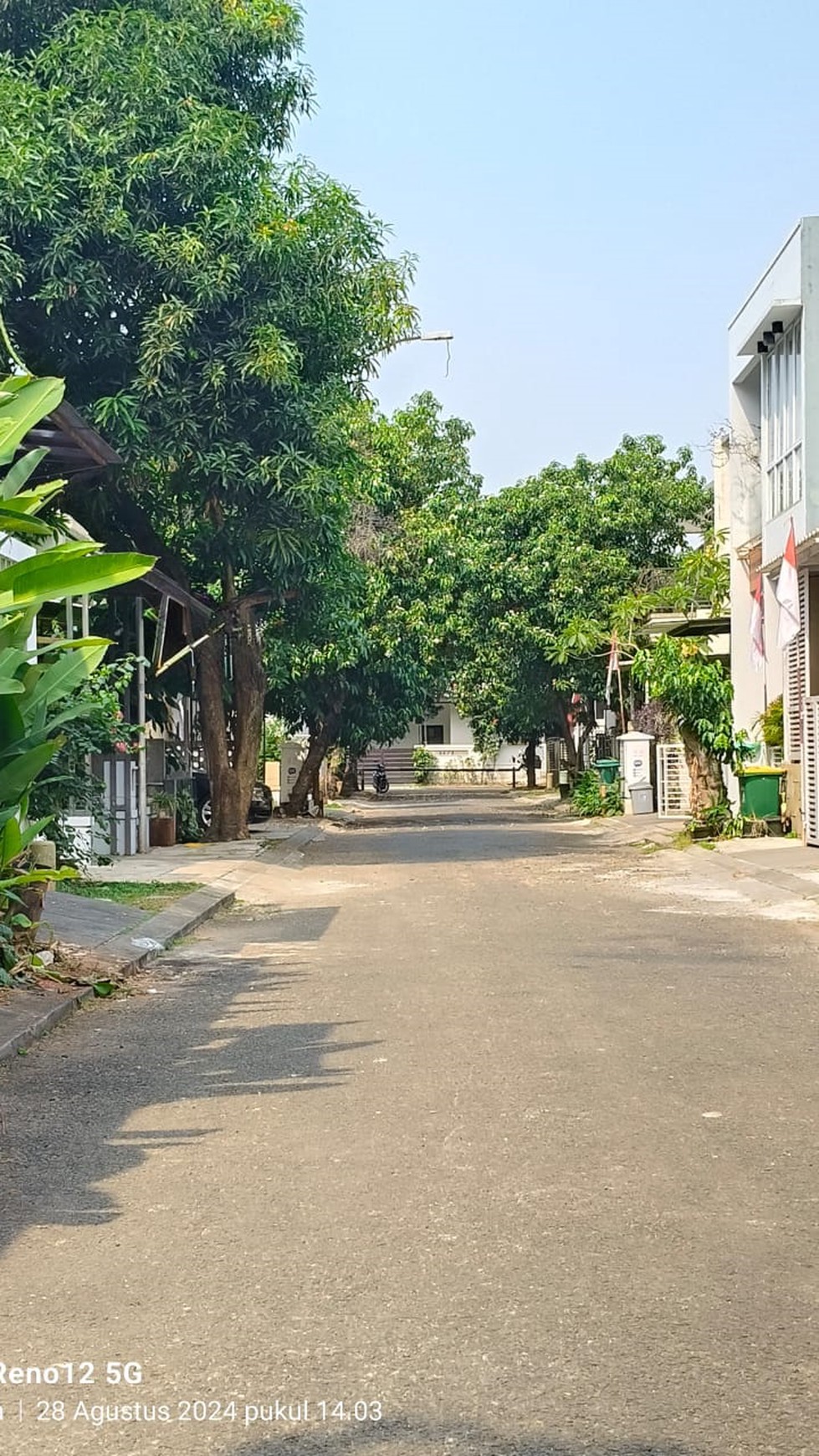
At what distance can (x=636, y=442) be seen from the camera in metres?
46.9

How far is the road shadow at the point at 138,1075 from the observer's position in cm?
629

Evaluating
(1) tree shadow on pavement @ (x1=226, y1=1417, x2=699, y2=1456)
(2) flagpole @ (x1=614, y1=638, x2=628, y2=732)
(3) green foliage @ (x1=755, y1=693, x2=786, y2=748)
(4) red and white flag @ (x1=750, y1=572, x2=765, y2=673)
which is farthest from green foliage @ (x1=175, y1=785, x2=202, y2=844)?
(1) tree shadow on pavement @ (x1=226, y1=1417, x2=699, y2=1456)

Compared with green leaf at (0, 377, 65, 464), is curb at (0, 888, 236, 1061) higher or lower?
lower

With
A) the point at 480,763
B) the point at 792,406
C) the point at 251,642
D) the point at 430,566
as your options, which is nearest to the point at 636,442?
the point at 430,566

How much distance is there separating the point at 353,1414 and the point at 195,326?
2136 centimetres

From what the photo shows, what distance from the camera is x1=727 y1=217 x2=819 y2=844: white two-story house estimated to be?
75.4 ft

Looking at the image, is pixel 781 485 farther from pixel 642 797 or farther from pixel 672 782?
pixel 642 797

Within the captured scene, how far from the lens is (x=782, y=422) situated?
82.0 feet

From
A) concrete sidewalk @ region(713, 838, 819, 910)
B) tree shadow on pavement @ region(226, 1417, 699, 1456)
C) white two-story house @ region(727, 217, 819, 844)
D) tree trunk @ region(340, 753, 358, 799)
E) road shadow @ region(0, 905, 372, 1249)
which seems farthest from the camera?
tree trunk @ region(340, 753, 358, 799)

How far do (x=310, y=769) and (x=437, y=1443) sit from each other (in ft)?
122

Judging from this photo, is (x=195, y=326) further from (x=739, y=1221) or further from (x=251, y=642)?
(x=739, y=1221)

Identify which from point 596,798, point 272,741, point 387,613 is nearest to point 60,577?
point 596,798

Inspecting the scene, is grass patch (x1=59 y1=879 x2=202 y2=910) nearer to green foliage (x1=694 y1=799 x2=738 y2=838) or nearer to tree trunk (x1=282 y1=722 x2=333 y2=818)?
green foliage (x1=694 y1=799 x2=738 y2=838)

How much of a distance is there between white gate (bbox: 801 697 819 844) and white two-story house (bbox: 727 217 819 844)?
0.02 metres
